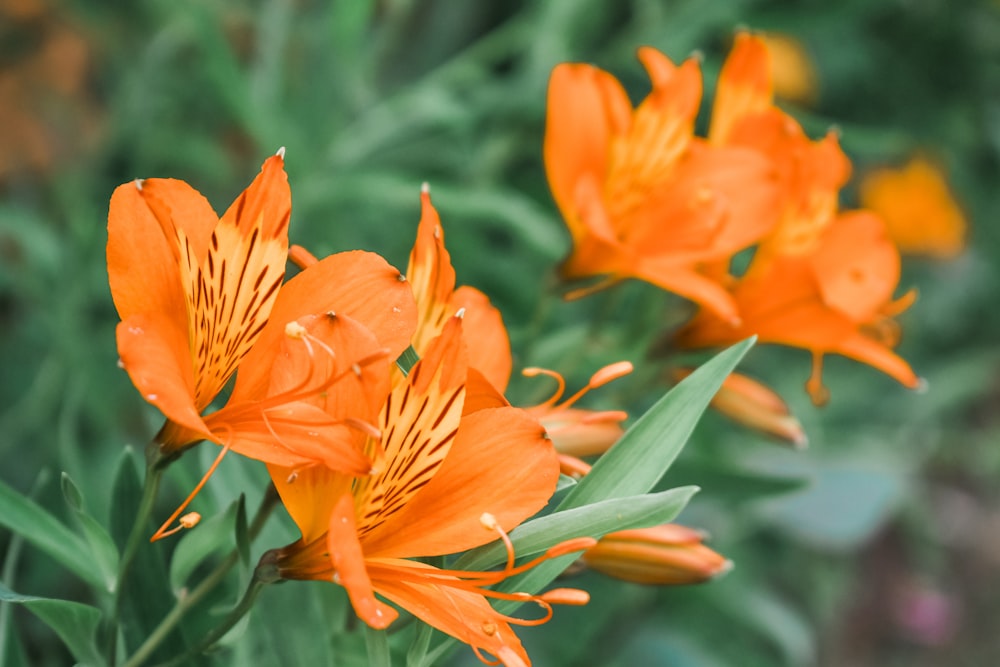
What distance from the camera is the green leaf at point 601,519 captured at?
39 centimetres

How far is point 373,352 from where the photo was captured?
37cm

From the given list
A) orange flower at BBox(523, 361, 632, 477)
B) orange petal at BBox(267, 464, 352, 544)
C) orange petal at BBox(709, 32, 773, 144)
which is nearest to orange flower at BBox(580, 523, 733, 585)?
orange flower at BBox(523, 361, 632, 477)

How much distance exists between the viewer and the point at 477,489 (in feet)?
1.32

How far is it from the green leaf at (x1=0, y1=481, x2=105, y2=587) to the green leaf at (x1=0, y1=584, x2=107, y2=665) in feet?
0.10

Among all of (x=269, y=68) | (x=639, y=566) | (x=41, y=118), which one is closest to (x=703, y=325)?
(x=639, y=566)

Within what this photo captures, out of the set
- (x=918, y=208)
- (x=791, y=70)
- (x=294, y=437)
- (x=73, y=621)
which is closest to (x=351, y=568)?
(x=294, y=437)

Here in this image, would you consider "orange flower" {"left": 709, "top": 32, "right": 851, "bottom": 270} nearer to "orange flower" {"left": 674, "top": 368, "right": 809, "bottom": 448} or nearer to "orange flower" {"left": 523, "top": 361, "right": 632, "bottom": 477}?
"orange flower" {"left": 674, "top": 368, "right": 809, "bottom": 448}

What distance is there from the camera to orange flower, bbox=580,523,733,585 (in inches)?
19.4

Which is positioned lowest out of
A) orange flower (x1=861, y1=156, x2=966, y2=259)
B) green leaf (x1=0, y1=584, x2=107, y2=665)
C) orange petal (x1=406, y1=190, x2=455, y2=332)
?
orange flower (x1=861, y1=156, x2=966, y2=259)

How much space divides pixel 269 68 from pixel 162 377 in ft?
2.54

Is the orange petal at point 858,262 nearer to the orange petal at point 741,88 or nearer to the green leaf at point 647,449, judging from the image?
the orange petal at point 741,88

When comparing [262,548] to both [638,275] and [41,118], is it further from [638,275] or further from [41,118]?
[41,118]

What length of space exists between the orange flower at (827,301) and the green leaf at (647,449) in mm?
190

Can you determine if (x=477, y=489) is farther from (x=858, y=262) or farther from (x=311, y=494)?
(x=858, y=262)
